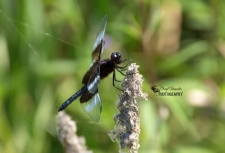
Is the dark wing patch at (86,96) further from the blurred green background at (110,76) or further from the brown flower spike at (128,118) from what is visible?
the blurred green background at (110,76)

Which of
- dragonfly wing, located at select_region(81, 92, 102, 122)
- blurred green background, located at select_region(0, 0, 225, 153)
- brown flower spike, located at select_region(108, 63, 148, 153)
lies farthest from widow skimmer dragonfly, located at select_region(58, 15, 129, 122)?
blurred green background, located at select_region(0, 0, 225, 153)

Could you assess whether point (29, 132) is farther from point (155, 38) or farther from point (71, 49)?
point (155, 38)

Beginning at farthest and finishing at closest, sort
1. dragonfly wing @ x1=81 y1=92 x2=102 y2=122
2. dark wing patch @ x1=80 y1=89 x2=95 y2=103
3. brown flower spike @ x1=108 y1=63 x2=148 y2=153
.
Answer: dark wing patch @ x1=80 y1=89 x2=95 y2=103 < dragonfly wing @ x1=81 y1=92 x2=102 y2=122 < brown flower spike @ x1=108 y1=63 x2=148 y2=153

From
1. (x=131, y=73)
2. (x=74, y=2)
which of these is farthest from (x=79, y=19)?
(x=131, y=73)

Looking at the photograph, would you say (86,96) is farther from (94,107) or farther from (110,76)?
(110,76)

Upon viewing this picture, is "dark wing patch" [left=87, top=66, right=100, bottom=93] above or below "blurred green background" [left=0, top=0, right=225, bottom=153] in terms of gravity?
below

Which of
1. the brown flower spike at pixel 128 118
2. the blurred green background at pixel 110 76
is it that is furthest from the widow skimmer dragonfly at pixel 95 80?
the blurred green background at pixel 110 76

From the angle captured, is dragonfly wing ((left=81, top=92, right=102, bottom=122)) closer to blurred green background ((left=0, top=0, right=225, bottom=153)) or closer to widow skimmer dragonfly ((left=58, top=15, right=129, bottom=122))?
widow skimmer dragonfly ((left=58, top=15, right=129, bottom=122))
